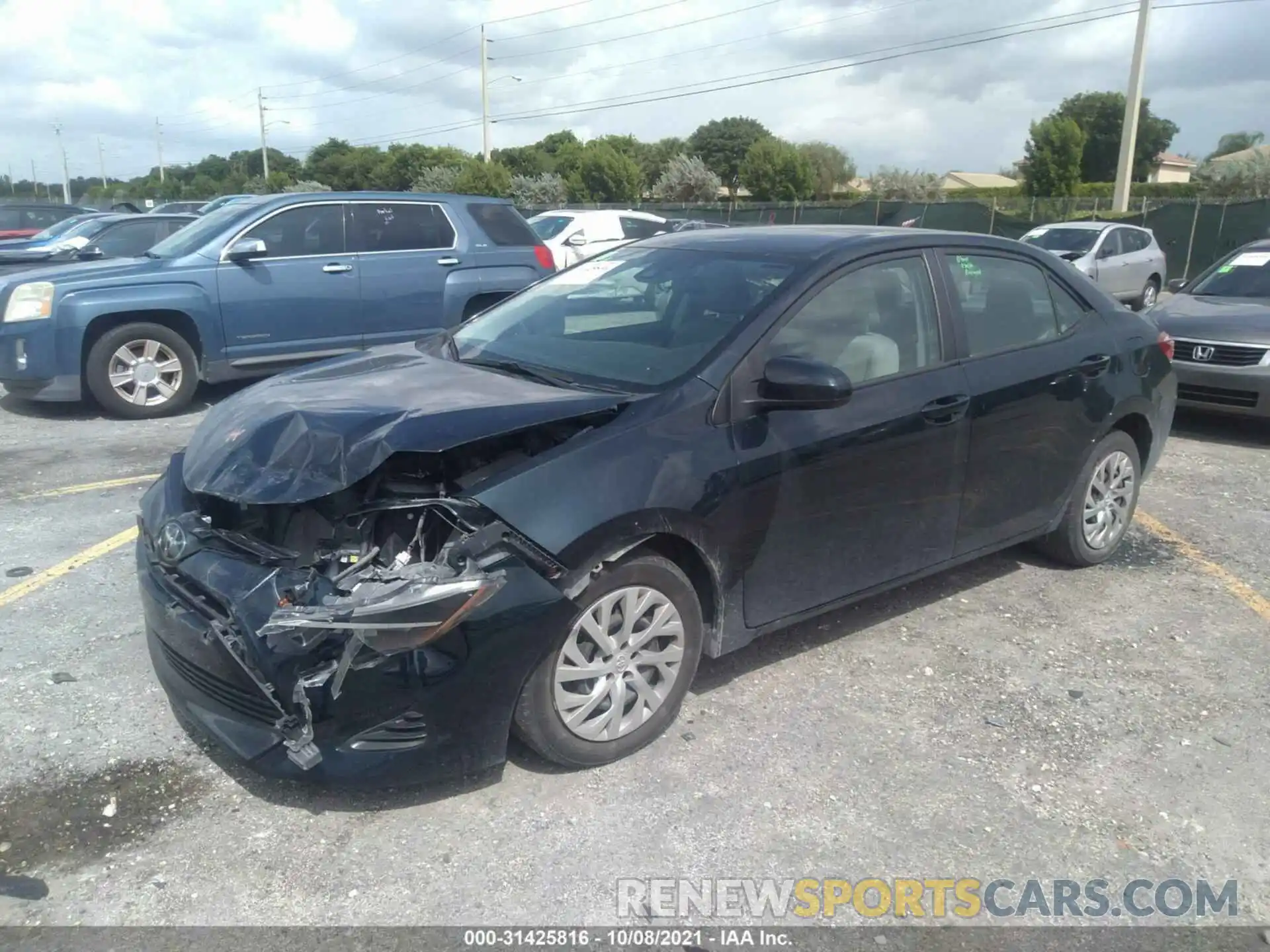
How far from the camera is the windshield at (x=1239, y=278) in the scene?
9141mm

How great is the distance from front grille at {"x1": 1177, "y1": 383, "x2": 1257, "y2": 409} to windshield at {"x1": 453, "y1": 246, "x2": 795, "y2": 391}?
5695 millimetres

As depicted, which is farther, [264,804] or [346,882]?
[264,804]

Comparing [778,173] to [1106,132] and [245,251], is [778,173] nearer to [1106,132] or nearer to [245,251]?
[1106,132]

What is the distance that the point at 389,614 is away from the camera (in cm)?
279

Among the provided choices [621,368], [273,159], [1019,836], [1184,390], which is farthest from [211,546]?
[273,159]

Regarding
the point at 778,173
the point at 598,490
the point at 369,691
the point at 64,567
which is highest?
the point at 778,173

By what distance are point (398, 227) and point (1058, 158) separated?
166ft

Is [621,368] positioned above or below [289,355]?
above

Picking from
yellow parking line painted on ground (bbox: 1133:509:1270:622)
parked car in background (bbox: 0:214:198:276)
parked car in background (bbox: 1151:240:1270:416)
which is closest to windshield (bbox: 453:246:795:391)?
yellow parking line painted on ground (bbox: 1133:509:1270:622)

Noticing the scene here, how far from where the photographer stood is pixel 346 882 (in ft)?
9.29

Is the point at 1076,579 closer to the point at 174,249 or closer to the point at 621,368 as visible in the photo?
the point at 621,368

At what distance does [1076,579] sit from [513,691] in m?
3.35

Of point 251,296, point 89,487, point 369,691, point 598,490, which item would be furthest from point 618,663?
point 251,296

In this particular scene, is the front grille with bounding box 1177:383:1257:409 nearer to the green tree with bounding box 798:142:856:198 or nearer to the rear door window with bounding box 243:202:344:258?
the rear door window with bounding box 243:202:344:258
